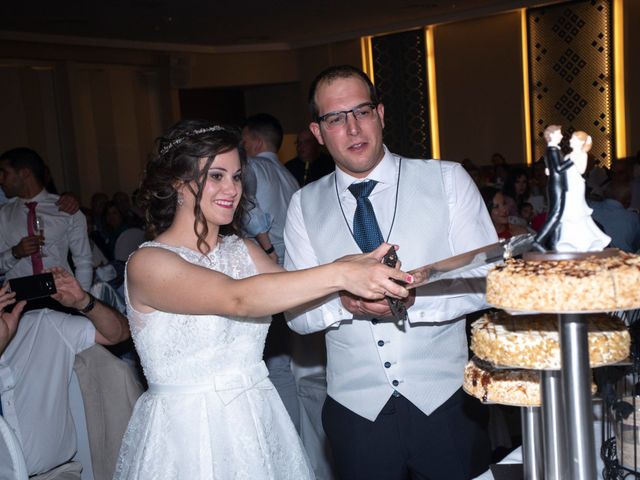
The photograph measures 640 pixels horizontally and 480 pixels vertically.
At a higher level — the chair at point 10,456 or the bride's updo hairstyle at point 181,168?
the bride's updo hairstyle at point 181,168

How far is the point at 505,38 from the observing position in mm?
12102

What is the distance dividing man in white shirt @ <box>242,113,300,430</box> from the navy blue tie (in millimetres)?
1811

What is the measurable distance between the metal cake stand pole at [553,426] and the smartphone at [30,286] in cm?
205

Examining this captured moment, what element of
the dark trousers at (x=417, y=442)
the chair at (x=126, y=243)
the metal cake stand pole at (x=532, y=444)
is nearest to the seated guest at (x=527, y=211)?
the chair at (x=126, y=243)

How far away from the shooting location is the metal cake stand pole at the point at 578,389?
1.19 meters

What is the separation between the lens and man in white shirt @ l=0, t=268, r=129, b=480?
287cm

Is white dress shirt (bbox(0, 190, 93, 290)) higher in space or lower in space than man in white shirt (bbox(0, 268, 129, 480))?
higher

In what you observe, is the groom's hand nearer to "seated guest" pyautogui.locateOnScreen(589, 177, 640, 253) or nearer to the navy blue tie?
the navy blue tie

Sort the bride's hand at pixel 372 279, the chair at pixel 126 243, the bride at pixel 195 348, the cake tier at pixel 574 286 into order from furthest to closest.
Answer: the chair at pixel 126 243 → the bride at pixel 195 348 → the bride's hand at pixel 372 279 → the cake tier at pixel 574 286

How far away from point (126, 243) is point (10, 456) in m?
4.94

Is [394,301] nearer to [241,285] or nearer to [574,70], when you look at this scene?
[241,285]

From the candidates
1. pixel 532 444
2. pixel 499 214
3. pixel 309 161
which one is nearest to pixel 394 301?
pixel 532 444

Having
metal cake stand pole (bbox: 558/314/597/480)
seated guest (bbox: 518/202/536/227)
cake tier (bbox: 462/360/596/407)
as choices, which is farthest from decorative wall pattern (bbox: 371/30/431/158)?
metal cake stand pole (bbox: 558/314/597/480)

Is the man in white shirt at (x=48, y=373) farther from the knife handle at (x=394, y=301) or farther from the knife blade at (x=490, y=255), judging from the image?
the knife blade at (x=490, y=255)
